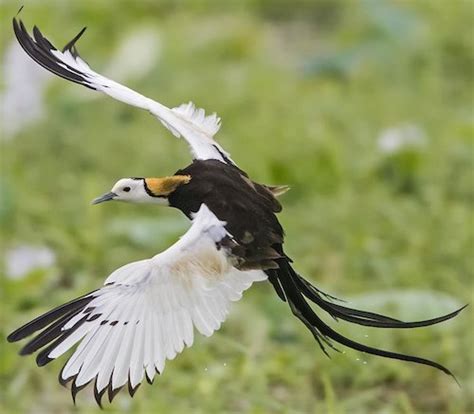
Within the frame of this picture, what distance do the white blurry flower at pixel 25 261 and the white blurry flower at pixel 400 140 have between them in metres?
1.11

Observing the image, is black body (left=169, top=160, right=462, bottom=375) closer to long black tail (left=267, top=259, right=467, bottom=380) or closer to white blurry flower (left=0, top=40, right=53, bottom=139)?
long black tail (left=267, top=259, right=467, bottom=380)

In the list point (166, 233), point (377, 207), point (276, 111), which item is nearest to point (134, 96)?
point (166, 233)

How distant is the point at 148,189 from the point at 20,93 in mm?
2309

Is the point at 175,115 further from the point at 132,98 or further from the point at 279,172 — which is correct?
the point at 279,172

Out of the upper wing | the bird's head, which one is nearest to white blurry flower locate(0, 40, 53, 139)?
the upper wing

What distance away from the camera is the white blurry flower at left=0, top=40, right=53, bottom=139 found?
3518mm

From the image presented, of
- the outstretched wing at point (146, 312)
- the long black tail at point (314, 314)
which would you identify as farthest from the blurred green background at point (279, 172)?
the outstretched wing at point (146, 312)

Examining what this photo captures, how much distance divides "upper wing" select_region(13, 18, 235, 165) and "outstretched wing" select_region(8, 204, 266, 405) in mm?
142

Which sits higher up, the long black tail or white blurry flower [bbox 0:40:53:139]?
white blurry flower [bbox 0:40:53:139]

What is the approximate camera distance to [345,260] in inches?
122

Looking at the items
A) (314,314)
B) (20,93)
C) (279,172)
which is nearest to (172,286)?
(314,314)

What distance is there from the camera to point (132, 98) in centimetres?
151

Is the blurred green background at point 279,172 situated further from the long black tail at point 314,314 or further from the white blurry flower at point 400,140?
the long black tail at point 314,314

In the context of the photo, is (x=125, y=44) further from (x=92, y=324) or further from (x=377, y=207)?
(x=92, y=324)
